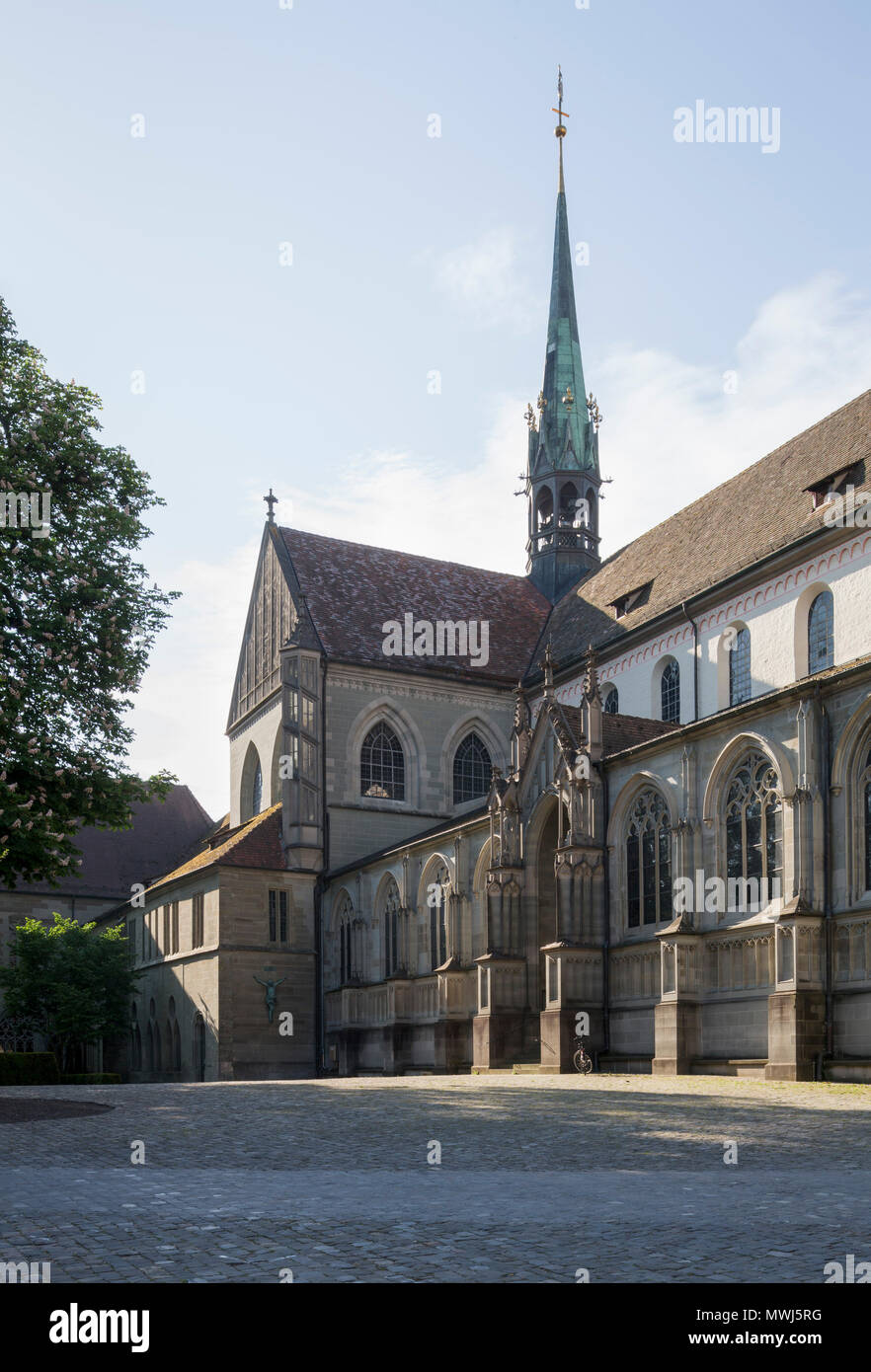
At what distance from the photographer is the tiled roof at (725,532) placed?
3266cm

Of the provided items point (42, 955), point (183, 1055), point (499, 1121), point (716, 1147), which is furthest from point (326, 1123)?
point (42, 955)

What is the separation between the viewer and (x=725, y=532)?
36.6 m

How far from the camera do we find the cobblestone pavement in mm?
6840

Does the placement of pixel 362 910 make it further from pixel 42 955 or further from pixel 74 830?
pixel 74 830

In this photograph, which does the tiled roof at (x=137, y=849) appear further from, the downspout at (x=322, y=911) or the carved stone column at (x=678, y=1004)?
the carved stone column at (x=678, y=1004)

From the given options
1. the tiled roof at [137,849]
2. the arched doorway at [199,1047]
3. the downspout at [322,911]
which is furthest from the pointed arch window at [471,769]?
the tiled roof at [137,849]

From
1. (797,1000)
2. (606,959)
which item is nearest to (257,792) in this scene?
(606,959)

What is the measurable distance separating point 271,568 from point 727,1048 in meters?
28.0

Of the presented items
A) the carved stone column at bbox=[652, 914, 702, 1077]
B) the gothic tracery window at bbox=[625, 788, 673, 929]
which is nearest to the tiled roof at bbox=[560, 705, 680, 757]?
the gothic tracery window at bbox=[625, 788, 673, 929]

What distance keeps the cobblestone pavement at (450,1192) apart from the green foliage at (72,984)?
2875cm

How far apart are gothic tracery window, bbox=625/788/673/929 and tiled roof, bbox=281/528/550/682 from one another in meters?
16.9

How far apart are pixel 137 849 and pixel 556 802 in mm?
38106

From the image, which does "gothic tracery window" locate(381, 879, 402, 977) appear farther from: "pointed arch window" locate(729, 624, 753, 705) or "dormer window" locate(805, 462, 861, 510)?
"dormer window" locate(805, 462, 861, 510)

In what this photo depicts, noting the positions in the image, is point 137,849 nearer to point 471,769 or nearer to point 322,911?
point 471,769
